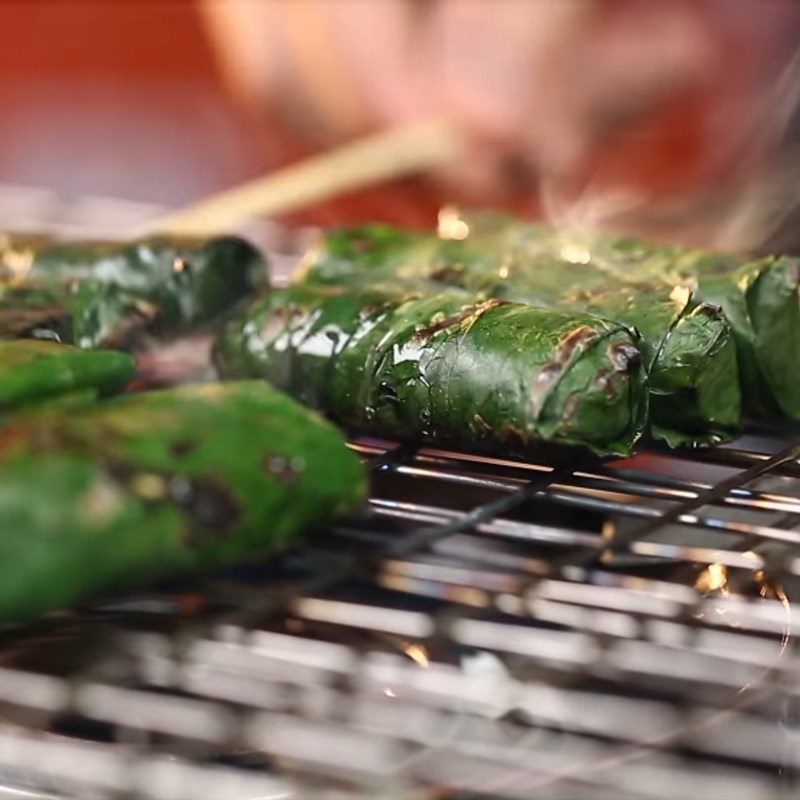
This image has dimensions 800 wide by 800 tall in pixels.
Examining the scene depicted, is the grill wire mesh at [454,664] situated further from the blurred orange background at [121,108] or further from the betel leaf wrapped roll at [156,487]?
the blurred orange background at [121,108]

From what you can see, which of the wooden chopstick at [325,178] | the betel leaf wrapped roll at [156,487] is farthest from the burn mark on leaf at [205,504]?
the wooden chopstick at [325,178]

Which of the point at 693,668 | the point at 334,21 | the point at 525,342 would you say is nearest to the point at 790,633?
the point at 693,668

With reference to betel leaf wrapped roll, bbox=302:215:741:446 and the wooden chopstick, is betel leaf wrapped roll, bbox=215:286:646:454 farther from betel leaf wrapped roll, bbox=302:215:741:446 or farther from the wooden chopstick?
the wooden chopstick

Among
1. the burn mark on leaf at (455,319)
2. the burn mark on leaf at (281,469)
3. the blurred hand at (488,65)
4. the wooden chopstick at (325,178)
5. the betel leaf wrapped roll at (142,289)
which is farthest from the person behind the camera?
the blurred hand at (488,65)

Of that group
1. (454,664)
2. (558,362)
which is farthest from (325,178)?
(454,664)

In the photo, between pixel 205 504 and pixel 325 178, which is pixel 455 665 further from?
pixel 325 178

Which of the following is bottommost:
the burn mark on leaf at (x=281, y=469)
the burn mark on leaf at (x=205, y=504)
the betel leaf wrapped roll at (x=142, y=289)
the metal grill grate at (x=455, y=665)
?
the metal grill grate at (x=455, y=665)
